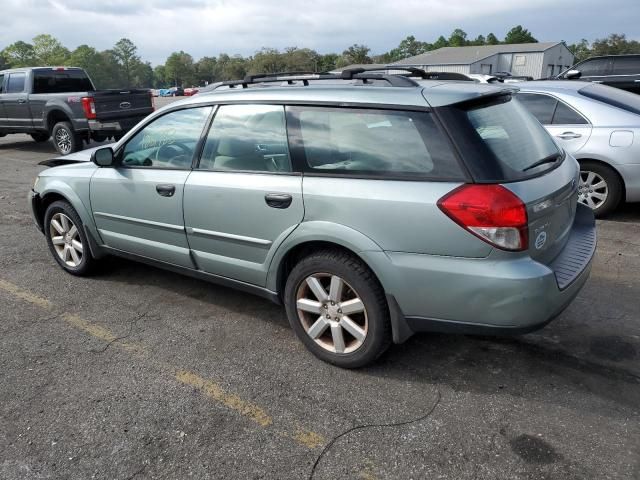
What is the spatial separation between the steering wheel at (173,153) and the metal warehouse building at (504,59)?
222 feet

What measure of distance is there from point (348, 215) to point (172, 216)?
59.3 inches

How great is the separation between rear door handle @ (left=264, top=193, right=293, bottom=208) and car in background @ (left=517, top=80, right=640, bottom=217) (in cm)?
401

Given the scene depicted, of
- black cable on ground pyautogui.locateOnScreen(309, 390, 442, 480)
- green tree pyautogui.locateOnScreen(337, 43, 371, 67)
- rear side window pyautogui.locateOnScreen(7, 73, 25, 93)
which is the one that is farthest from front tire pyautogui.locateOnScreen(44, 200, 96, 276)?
green tree pyautogui.locateOnScreen(337, 43, 371, 67)

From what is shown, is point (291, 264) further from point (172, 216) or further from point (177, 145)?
point (177, 145)

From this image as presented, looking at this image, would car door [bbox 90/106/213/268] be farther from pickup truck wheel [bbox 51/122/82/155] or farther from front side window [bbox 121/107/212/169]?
pickup truck wheel [bbox 51/122/82/155]

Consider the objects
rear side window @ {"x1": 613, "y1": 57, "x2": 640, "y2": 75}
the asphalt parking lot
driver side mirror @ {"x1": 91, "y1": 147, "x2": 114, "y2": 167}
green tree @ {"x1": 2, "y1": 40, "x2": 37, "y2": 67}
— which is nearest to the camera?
the asphalt parking lot

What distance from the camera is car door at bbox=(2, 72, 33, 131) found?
1252 cm

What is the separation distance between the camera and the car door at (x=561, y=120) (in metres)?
5.85

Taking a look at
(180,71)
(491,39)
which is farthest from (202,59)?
(491,39)

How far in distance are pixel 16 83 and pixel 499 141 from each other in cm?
1336

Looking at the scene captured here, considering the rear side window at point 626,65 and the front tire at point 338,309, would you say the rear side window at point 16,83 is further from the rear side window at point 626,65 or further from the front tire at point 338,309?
the rear side window at point 626,65

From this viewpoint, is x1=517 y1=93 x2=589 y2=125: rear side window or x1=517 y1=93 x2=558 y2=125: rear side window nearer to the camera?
x1=517 y1=93 x2=589 y2=125: rear side window

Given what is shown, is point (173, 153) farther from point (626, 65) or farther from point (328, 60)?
point (328, 60)

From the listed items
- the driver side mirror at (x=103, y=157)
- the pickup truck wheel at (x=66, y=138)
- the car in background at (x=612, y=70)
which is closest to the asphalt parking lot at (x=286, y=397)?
the driver side mirror at (x=103, y=157)
